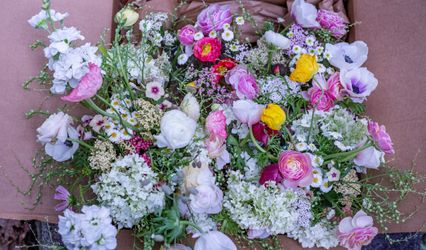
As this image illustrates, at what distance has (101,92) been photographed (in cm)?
113

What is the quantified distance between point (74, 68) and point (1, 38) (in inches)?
12.6

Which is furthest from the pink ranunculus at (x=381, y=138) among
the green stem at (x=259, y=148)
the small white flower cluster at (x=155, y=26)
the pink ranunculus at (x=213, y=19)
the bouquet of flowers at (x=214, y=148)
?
the small white flower cluster at (x=155, y=26)

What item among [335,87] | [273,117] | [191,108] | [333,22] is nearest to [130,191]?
[191,108]

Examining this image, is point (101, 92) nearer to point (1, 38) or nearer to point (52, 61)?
point (52, 61)

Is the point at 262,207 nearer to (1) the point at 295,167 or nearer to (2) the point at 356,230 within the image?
(1) the point at 295,167

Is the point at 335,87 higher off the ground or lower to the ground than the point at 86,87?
lower

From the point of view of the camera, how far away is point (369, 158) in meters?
1.10

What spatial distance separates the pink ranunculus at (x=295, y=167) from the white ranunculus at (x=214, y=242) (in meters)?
0.17

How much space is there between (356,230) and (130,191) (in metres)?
0.46

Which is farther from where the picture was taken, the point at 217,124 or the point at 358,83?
the point at 358,83

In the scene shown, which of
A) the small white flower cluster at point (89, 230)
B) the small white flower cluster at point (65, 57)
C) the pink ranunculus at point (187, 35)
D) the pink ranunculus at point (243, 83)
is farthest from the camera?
the pink ranunculus at point (187, 35)

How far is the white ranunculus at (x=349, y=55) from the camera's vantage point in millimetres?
1256

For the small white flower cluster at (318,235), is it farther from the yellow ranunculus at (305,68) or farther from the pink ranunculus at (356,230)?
the yellow ranunculus at (305,68)

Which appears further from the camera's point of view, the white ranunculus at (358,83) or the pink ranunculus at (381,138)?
the white ranunculus at (358,83)
